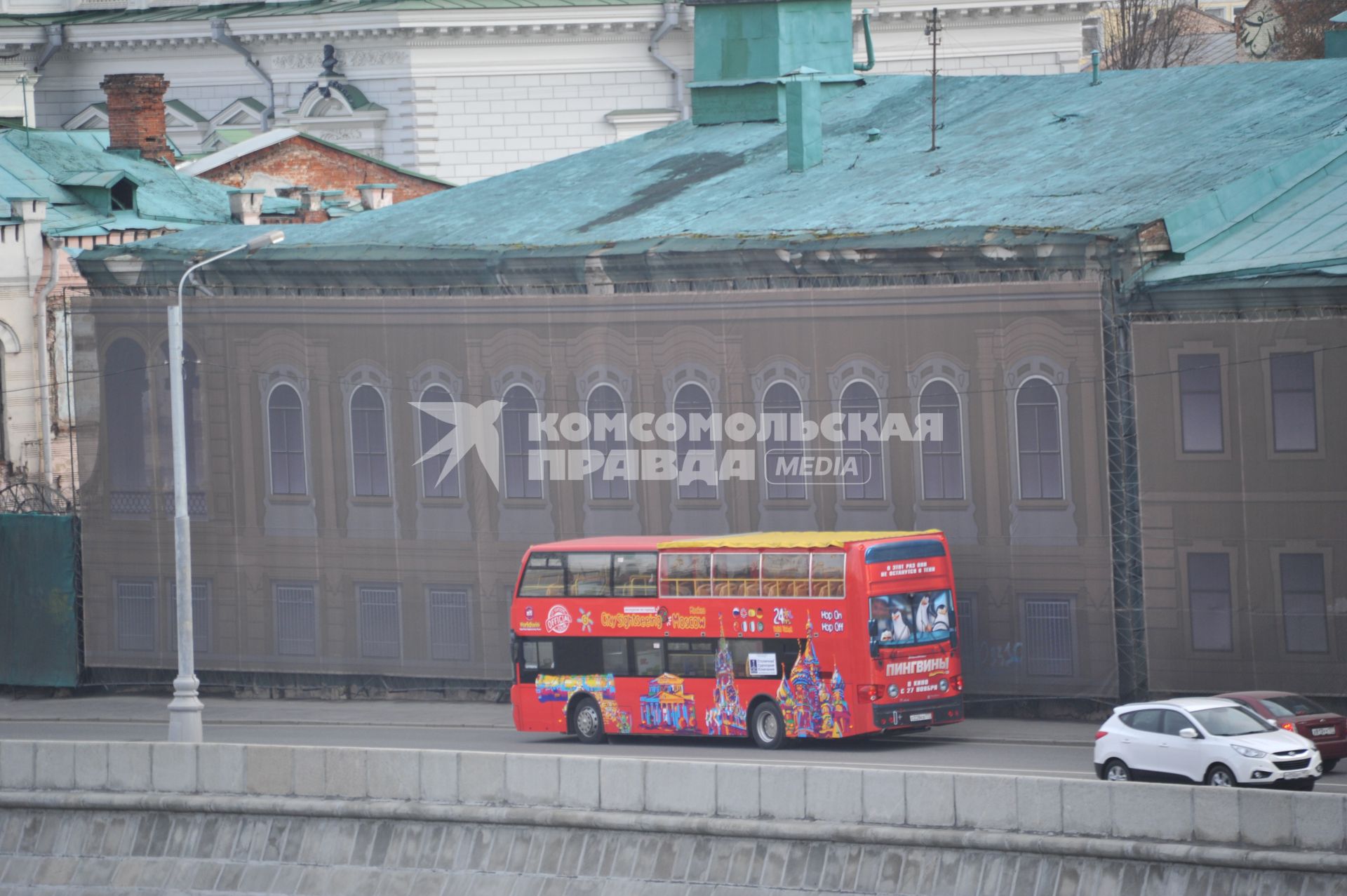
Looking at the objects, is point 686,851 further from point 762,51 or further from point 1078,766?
point 762,51

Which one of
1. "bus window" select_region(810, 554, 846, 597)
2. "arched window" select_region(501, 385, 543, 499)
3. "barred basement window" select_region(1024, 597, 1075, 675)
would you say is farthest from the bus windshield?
"arched window" select_region(501, 385, 543, 499)

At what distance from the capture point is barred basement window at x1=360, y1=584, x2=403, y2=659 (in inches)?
1868

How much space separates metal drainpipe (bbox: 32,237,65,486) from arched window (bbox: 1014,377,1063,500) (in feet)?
78.6

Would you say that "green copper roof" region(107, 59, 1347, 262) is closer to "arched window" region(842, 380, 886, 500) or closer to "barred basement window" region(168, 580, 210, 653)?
"arched window" region(842, 380, 886, 500)

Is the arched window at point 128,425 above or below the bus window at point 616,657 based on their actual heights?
above

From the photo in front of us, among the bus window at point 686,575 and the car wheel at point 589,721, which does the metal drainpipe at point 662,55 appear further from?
the bus window at point 686,575

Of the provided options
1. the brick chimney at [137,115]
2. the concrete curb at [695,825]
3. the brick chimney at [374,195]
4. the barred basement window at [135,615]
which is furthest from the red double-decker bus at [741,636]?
the brick chimney at [137,115]

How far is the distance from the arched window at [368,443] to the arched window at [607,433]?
4.04 meters

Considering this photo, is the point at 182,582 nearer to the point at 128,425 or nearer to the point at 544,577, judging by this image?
the point at 544,577

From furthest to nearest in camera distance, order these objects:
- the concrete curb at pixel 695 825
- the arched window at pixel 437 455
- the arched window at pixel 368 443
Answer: the arched window at pixel 368 443 → the arched window at pixel 437 455 → the concrete curb at pixel 695 825

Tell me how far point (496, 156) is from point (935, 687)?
41.5 m

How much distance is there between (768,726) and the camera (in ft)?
128

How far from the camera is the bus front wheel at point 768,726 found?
38.8 meters

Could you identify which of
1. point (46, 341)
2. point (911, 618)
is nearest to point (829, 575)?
point (911, 618)
